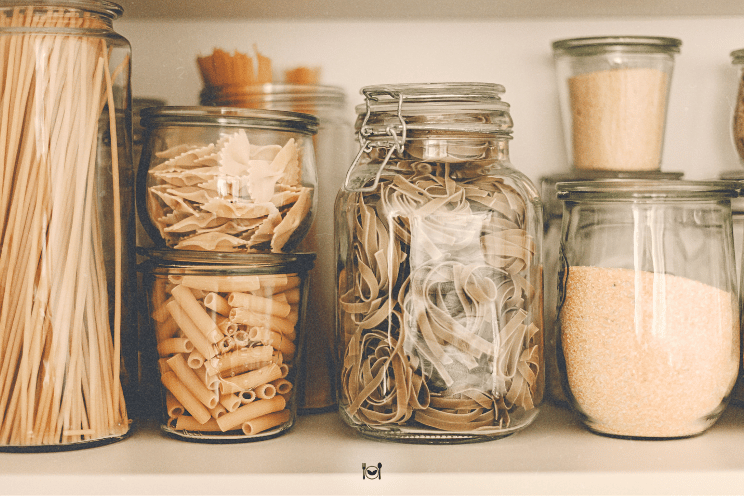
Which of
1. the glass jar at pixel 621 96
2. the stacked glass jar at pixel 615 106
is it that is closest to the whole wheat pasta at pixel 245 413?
the stacked glass jar at pixel 615 106

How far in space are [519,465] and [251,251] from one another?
31cm

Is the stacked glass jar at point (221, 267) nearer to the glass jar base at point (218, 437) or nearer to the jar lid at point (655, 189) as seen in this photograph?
the glass jar base at point (218, 437)

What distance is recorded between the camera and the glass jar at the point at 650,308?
2.12 ft

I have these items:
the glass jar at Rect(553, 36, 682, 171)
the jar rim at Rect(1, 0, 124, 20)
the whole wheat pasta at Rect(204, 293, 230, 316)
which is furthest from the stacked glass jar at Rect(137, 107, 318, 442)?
the glass jar at Rect(553, 36, 682, 171)

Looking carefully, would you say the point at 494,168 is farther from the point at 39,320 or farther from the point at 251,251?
the point at 39,320

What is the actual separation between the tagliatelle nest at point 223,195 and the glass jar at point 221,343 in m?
0.02

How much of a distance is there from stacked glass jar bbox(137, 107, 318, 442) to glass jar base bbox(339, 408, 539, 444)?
9 centimetres

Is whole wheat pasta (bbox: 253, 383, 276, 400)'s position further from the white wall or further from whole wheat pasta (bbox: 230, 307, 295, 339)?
the white wall

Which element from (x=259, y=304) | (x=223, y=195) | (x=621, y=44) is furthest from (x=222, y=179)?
(x=621, y=44)

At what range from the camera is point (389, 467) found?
59cm

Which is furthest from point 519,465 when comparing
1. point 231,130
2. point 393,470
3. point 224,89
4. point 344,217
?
point 224,89

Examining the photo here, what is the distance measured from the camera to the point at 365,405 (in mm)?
660

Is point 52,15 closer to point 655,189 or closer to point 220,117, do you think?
point 220,117

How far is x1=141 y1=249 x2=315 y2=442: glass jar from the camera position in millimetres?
644
